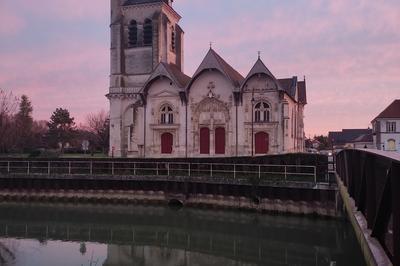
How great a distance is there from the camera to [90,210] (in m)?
27.7

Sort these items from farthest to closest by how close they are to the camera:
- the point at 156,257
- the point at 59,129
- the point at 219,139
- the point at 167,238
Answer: the point at 59,129 < the point at 219,139 < the point at 167,238 < the point at 156,257

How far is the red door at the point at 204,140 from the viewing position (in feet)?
141

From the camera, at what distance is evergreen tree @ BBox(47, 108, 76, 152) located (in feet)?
269

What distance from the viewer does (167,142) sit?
44.5 meters

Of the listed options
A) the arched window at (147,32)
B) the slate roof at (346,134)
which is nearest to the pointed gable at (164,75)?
the arched window at (147,32)

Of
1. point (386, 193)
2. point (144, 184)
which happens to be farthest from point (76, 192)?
point (386, 193)

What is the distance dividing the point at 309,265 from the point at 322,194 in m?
6.57

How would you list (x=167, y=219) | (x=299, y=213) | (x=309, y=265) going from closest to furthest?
(x=309, y=265) → (x=299, y=213) → (x=167, y=219)

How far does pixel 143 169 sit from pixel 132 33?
27233 millimetres

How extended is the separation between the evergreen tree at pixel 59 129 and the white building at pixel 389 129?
51.4 meters

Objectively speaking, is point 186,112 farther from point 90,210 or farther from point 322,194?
point 322,194

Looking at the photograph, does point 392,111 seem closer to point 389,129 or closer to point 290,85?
point 389,129

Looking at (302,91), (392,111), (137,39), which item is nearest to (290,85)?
(302,91)

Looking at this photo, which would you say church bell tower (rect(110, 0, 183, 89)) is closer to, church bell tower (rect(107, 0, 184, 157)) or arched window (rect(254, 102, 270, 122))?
church bell tower (rect(107, 0, 184, 157))
